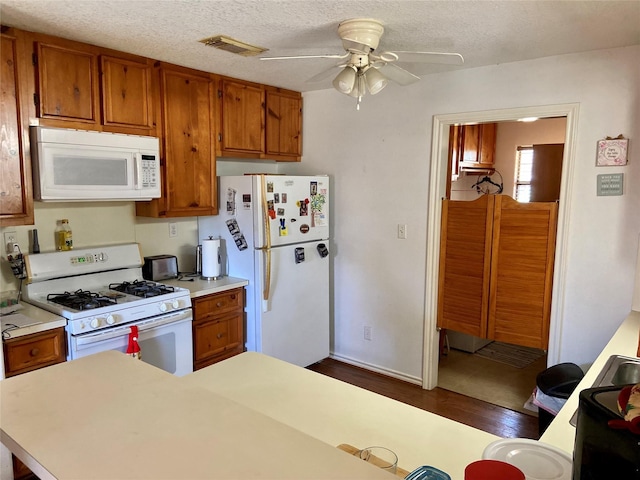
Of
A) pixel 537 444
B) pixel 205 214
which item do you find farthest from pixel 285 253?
pixel 537 444

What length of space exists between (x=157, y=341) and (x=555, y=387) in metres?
2.23

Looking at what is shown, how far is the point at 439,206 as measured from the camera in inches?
132

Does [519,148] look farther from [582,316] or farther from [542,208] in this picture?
[582,316]

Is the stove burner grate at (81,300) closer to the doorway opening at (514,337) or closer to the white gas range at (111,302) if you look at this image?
the white gas range at (111,302)

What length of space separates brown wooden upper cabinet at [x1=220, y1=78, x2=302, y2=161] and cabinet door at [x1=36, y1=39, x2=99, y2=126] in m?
0.94

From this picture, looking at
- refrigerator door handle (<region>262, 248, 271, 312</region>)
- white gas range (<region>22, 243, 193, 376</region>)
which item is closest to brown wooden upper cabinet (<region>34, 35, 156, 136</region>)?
white gas range (<region>22, 243, 193, 376</region>)

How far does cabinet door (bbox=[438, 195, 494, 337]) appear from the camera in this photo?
128 inches

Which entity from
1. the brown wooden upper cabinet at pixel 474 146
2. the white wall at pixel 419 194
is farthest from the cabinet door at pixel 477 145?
the white wall at pixel 419 194

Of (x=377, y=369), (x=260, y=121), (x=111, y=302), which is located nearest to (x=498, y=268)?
(x=377, y=369)

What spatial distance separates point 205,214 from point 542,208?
7.44 ft

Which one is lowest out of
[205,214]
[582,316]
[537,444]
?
[582,316]

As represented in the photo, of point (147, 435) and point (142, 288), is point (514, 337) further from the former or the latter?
point (147, 435)

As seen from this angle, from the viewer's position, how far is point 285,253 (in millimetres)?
3439

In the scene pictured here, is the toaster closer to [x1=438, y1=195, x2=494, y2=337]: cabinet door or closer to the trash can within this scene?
[x1=438, y1=195, x2=494, y2=337]: cabinet door
